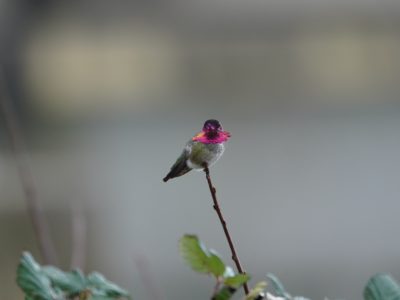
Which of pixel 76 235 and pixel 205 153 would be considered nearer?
pixel 205 153

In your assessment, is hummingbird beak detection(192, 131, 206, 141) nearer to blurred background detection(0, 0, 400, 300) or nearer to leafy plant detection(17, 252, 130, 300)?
leafy plant detection(17, 252, 130, 300)

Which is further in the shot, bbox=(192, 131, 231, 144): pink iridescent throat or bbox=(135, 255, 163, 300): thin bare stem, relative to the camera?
bbox=(135, 255, 163, 300): thin bare stem

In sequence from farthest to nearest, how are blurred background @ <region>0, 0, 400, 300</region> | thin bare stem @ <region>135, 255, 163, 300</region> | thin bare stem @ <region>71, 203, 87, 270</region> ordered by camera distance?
blurred background @ <region>0, 0, 400, 300</region> < thin bare stem @ <region>71, 203, 87, 270</region> < thin bare stem @ <region>135, 255, 163, 300</region>

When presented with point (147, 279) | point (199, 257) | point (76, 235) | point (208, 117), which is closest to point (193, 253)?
point (199, 257)

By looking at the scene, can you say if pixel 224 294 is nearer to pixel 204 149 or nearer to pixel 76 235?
pixel 204 149

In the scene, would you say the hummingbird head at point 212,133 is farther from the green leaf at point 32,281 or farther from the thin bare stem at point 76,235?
the thin bare stem at point 76,235

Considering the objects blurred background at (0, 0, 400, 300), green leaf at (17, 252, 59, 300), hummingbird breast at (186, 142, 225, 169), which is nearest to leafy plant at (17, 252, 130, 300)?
green leaf at (17, 252, 59, 300)

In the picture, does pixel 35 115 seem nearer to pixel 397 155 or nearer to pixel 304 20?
pixel 304 20

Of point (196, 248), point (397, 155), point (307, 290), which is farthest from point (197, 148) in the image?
point (397, 155)
